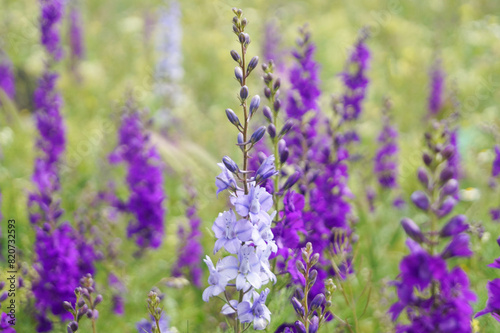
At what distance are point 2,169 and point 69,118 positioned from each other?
2395 mm

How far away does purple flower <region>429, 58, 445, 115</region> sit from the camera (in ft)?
22.4

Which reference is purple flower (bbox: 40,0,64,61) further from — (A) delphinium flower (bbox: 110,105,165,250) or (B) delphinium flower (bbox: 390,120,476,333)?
(B) delphinium flower (bbox: 390,120,476,333)

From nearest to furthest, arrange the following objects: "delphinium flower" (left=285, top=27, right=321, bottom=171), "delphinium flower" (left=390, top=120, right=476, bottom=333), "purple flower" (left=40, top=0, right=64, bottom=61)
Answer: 1. "delphinium flower" (left=390, top=120, right=476, bottom=333)
2. "delphinium flower" (left=285, top=27, right=321, bottom=171)
3. "purple flower" (left=40, top=0, right=64, bottom=61)

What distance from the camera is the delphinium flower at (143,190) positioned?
4.19 m

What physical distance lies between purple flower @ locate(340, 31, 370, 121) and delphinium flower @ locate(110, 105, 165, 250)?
6.14 ft

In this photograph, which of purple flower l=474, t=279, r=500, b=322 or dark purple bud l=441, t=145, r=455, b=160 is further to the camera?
purple flower l=474, t=279, r=500, b=322

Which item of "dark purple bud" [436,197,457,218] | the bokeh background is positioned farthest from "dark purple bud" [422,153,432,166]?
the bokeh background

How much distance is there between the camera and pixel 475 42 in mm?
10789

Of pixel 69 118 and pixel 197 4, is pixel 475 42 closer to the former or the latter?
pixel 197 4

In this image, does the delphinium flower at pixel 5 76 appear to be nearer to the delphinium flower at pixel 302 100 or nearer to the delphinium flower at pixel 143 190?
the delphinium flower at pixel 143 190

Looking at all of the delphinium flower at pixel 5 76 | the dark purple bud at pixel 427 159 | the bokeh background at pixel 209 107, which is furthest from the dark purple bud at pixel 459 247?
the delphinium flower at pixel 5 76

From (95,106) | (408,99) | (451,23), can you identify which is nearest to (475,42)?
(451,23)

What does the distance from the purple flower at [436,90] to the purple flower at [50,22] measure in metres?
4.99

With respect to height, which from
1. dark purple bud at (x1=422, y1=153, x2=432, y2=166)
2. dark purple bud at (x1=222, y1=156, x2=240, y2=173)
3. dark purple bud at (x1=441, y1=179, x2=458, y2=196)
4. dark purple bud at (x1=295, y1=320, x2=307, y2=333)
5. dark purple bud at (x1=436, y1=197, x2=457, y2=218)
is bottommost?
dark purple bud at (x1=295, y1=320, x2=307, y2=333)
